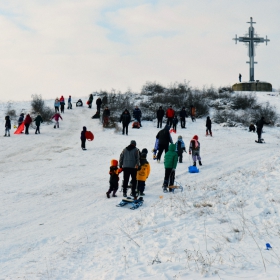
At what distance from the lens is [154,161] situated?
15.6 meters

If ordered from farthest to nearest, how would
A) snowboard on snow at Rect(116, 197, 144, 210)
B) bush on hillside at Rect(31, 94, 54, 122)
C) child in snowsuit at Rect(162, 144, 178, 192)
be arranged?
bush on hillside at Rect(31, 94, 54, 122)
child in snowsuit at Rect(162, 144, 178, 192)
snowboard on snow at Rect(116, 197, 144, 210)

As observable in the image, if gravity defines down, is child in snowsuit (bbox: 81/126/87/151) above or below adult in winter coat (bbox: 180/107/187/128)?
below

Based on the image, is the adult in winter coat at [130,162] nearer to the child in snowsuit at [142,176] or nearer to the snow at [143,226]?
the child in snowsuit at [142,176]

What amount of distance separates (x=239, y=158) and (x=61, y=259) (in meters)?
11.9

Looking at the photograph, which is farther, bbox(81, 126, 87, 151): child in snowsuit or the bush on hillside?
the bush on hillside

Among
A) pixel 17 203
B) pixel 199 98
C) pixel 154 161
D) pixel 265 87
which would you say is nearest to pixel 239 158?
pixel 154 161

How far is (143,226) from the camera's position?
720cm

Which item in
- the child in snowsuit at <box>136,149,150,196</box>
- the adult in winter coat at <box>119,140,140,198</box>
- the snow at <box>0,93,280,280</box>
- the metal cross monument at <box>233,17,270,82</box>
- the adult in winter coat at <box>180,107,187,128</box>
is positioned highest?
the metal cross monument at <box>233,17,270,82</box>

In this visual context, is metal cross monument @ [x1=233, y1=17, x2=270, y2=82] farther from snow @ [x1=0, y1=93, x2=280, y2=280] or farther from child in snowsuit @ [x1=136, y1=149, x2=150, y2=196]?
child in snowsuit @ [x1=136, y1=149, x2=150, y2=196]

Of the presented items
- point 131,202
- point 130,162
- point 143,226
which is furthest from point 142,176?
point 143,226

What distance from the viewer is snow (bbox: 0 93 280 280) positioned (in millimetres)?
5258

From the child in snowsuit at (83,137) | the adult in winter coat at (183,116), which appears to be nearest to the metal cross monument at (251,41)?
the adult in winter coat at (183,116)

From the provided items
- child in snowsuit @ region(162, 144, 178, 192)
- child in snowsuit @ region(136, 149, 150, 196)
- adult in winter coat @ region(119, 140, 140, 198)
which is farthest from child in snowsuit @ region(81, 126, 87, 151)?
adult in winter coat @ region(119, 140, 140, 198)

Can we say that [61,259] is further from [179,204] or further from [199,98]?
[199,98]
